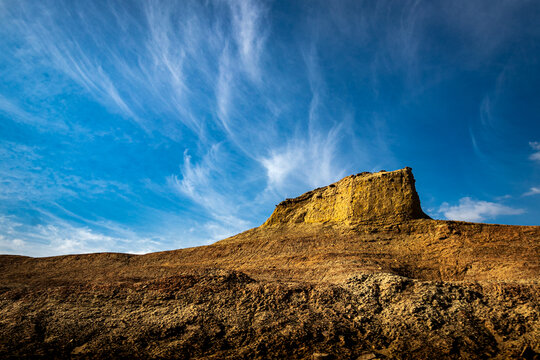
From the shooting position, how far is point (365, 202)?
2556 centimetres

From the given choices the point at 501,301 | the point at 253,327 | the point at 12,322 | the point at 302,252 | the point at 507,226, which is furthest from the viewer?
the point at 302,252

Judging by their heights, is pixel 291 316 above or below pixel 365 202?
below

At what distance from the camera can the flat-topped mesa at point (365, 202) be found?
950 inches

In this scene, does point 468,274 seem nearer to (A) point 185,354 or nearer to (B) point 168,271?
(A) point 185,354

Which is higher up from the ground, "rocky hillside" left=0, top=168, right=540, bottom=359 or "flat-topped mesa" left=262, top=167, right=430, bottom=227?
"flat-topped mesa" left=262, top=167, right=430, bottom=227

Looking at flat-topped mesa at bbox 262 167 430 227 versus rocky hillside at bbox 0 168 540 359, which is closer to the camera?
rocky hillside at bbox 0 168 540 359

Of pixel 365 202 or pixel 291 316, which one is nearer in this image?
pixel 291 316

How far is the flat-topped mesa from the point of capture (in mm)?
24141

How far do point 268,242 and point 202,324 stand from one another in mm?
17618

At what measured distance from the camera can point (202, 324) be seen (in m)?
8.80

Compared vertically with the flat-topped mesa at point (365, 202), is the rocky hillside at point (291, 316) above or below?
below

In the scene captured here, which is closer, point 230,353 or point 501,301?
point 230,353

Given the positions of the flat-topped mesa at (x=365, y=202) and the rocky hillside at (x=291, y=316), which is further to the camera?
the flat-topped mesa at (x=365, y=202)

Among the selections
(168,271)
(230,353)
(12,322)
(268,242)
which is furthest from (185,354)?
(268,242)
